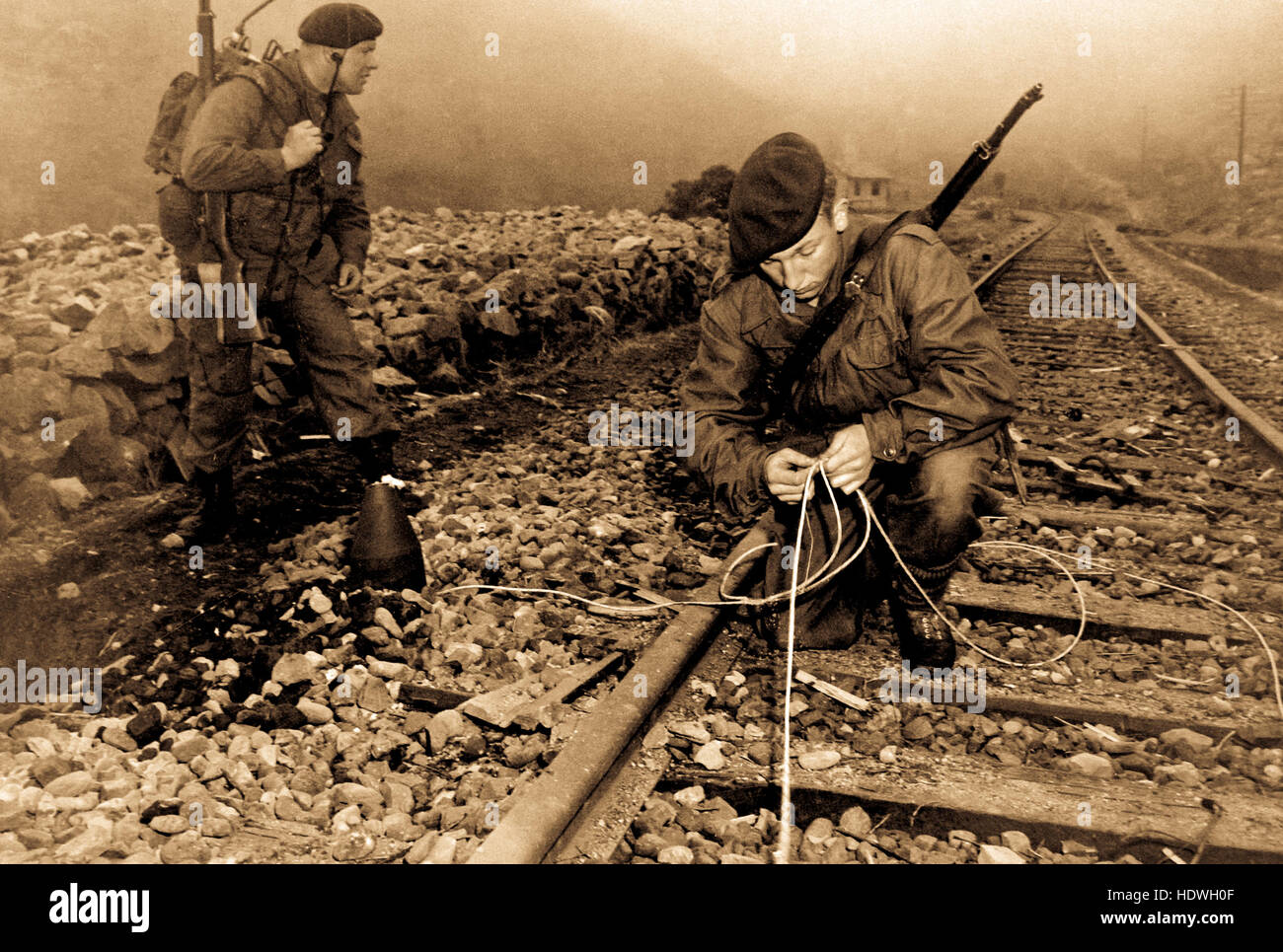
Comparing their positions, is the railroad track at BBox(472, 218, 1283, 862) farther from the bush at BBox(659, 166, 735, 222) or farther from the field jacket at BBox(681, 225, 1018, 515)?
the bush at BBox(659, 166, 735, 222)

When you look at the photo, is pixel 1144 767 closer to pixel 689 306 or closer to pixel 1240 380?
pixel 1240 380

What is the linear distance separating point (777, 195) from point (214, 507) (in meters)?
3.11

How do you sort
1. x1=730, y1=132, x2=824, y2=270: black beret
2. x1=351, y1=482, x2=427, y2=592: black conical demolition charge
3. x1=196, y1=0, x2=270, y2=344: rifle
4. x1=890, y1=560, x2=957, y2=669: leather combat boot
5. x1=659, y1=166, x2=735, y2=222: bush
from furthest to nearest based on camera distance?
x1=659, y1=166, x2=735, y2=222: bush, x1=196, y1=0, x2=270, y2=344: rifle, x1=351, y1=482, x2=427, y2=592: black conical demolition charge, x1=890, y1=560, x2=957, y2=669: leather combat boot, x1=730, y1=132, x2=824, y2=270: black beret

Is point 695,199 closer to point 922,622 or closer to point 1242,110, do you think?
point 922,622

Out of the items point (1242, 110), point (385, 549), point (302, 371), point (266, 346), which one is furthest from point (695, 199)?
point (1242, 110)

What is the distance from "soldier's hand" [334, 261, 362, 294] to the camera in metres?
4.99

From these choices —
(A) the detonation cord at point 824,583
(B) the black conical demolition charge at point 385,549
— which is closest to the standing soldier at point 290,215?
(B) the black conical demolition charge at point 385,549

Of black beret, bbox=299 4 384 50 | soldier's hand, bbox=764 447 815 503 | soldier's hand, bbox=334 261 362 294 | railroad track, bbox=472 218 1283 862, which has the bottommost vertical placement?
railroad track, bbox=472 218 1283 862

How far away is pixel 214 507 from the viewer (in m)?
4.59

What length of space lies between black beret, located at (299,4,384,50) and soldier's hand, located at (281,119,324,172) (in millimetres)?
381

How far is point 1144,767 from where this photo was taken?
2.71m

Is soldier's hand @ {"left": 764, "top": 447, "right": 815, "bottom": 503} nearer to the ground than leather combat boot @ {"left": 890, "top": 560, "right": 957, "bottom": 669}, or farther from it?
farther from it

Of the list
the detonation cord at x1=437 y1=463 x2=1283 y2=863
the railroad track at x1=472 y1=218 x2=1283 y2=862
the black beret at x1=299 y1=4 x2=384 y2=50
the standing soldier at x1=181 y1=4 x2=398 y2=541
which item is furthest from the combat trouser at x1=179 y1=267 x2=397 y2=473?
the railroad track at x1=472 y1=218 x2=1283 y2=862
